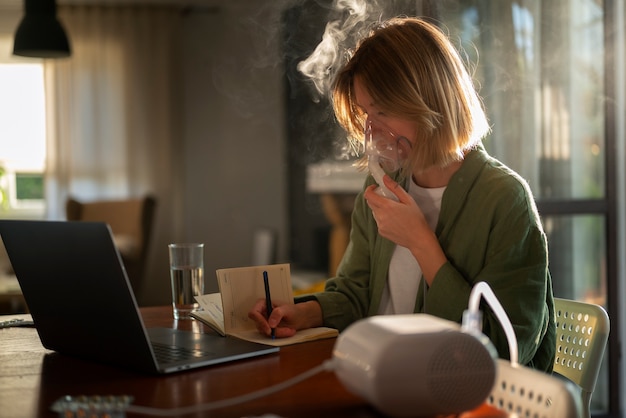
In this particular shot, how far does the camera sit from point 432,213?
1.61 meters

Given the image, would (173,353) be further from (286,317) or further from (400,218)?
(400,218)

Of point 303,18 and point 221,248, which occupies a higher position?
point 303,18

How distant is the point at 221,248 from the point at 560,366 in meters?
4.87

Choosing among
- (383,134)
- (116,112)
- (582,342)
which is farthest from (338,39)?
(116,112)

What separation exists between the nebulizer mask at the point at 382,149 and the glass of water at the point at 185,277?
1.24 ft

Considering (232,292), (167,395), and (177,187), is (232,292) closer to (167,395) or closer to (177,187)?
(167,395)

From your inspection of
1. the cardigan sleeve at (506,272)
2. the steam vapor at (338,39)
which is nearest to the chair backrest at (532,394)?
the cardigan sleeve at (506,272)

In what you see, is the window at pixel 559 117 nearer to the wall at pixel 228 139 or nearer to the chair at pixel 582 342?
the chair at pixel 582 342

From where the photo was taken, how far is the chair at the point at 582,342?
1418mm

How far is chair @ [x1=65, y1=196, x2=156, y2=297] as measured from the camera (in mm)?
5449

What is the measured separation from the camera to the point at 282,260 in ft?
18.9

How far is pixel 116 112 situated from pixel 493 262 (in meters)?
5.22

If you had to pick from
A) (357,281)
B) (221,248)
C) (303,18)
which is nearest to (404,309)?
(357,281)

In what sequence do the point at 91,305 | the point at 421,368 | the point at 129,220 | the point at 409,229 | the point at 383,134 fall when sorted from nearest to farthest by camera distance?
the point at 421,368 → the point at 91,305 → the point at 409,229 → the point at 383,134 → the point at 129,220
